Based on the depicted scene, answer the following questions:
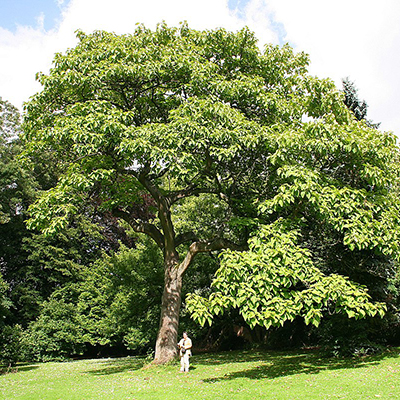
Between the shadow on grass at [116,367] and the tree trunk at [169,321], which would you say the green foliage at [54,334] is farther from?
the tree trunk at [169,321]

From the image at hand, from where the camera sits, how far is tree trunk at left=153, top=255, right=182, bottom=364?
12.7 m

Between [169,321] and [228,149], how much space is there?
6502mm

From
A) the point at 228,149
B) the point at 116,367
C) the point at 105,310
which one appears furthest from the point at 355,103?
the point at 105,310

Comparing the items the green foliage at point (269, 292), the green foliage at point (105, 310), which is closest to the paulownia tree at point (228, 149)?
the green foliage at point (269, 292)

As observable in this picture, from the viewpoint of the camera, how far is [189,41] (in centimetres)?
1342

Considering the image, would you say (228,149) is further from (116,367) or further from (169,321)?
(116,367)

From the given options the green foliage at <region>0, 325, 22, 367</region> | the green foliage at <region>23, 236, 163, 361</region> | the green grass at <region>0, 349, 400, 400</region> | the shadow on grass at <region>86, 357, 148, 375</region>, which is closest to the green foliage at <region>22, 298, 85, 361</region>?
the green foliage at <region>23, 236, 163, 361</region>

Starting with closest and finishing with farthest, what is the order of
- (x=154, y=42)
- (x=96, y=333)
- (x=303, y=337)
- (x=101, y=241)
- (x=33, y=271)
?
(x=154, y=42), (x=303, y=337), (x=96, y=333), (x=33, y=271), (x=101, y=241)

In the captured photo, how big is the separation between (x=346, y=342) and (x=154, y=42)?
1217 cm

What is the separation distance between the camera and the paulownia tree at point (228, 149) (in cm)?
863

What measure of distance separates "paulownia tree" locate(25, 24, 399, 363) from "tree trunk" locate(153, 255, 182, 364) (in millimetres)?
39

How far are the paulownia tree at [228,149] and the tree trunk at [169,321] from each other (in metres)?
0.04

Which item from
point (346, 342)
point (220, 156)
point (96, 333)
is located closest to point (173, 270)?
point (220, 156)

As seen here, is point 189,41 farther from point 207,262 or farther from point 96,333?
point 96,333
